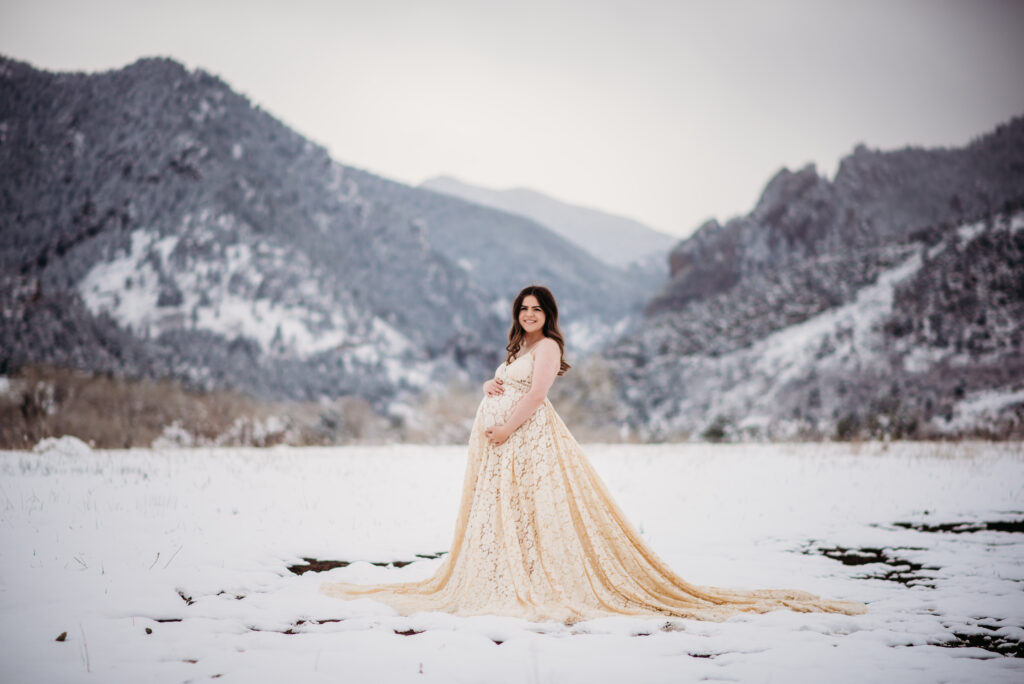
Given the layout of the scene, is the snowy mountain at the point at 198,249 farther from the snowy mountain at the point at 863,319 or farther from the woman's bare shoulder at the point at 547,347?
the woman's bare shoulder at the point at 547,347

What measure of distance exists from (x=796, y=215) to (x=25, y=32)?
59177mm

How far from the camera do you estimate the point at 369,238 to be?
81.1m

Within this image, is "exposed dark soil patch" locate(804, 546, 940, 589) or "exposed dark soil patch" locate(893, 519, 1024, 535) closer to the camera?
"exposed dark soil patch" locate(804, 546, 940, 589)

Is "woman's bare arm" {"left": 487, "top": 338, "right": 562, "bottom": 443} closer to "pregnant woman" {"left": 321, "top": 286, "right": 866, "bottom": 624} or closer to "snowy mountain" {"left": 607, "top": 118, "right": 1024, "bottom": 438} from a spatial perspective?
"pregnant woman" {"left": 321, "top": 286, "right": 866, "bottom": 624}

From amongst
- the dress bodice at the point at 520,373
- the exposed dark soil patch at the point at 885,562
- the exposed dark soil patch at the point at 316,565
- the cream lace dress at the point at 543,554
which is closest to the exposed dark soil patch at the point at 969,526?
the exposed dark soil patch at the point at 885,562

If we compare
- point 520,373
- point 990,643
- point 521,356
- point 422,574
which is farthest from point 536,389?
point 990,643

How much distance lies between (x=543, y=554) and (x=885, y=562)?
11.7ft

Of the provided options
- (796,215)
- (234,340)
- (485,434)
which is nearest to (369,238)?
(234,340)

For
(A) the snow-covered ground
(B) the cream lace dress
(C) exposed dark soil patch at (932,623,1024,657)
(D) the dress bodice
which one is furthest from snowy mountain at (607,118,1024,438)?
(D) the dress bodice

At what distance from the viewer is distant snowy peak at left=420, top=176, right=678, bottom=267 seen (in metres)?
150

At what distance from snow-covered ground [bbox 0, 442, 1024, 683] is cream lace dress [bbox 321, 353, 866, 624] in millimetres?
260

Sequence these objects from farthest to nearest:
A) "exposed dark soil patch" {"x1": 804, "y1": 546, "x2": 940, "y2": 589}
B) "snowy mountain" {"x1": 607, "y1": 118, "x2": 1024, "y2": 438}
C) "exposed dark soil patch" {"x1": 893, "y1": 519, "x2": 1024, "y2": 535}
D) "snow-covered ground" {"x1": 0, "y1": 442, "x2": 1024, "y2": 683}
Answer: "snowy mountain" {"x1": 607, "y1": 118, "x2": 1024, "y2": 438} → "exposed dark soil patch" {"x1": 893, "y1": 519, "x2": 1024, "y2": 535} → "exposed dark soil patch" {"x1": 804, "y1": 546, "x2": 940, "y2": 589} → "snow-covered ground" {"x1": 0, "y1": 442, "x2": 1024, "y2": 683}

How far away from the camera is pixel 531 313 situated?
175 inches

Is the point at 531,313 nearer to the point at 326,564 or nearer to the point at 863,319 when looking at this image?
the point at 326,564
